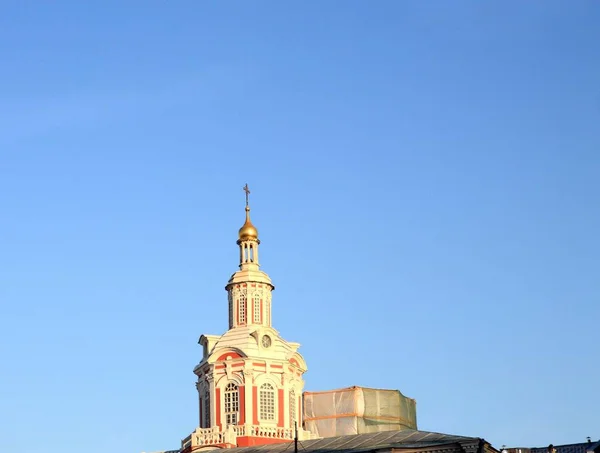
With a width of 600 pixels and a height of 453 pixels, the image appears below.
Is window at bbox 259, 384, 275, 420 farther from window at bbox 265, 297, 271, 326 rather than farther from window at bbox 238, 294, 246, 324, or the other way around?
window at bbox 238, 294, 246, 324

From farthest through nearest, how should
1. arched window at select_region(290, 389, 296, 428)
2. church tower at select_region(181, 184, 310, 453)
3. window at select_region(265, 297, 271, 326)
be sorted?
window at select_region(265, 297, 271, 326), arched window at select_region(290, 389, 296, 428), church tower at select_region(181, 184, 310, 453)

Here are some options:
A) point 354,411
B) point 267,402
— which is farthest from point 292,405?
point 354,411

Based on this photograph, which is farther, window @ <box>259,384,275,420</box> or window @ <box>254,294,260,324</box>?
window @ <box>254,294,260,324</box>

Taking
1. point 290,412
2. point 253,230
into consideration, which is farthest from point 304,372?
point 253,230

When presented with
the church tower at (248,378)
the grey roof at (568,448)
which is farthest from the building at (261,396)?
the grey roof at (568,448)

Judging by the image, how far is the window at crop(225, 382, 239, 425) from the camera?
113312 mm

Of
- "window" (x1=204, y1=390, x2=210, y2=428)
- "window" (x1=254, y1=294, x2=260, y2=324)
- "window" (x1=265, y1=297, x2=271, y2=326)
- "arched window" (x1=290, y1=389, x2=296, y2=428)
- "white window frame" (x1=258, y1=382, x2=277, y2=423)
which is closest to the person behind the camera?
"white window frame" (x1=258, y1=382, x2=277, y2=423)

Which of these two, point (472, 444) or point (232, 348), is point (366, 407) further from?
point (472, 444)

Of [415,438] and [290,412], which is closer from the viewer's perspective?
[415,438]

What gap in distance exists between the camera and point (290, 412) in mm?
114875

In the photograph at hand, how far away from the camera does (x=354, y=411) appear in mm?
111438

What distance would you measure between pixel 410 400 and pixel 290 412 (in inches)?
382

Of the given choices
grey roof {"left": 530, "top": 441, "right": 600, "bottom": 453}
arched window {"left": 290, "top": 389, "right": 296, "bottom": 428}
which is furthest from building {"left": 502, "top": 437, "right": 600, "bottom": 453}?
arched window {"left": 290, "top": 389, "right": 296, "bottom": 428}

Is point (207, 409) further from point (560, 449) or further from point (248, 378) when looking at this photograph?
point (560, 449)
